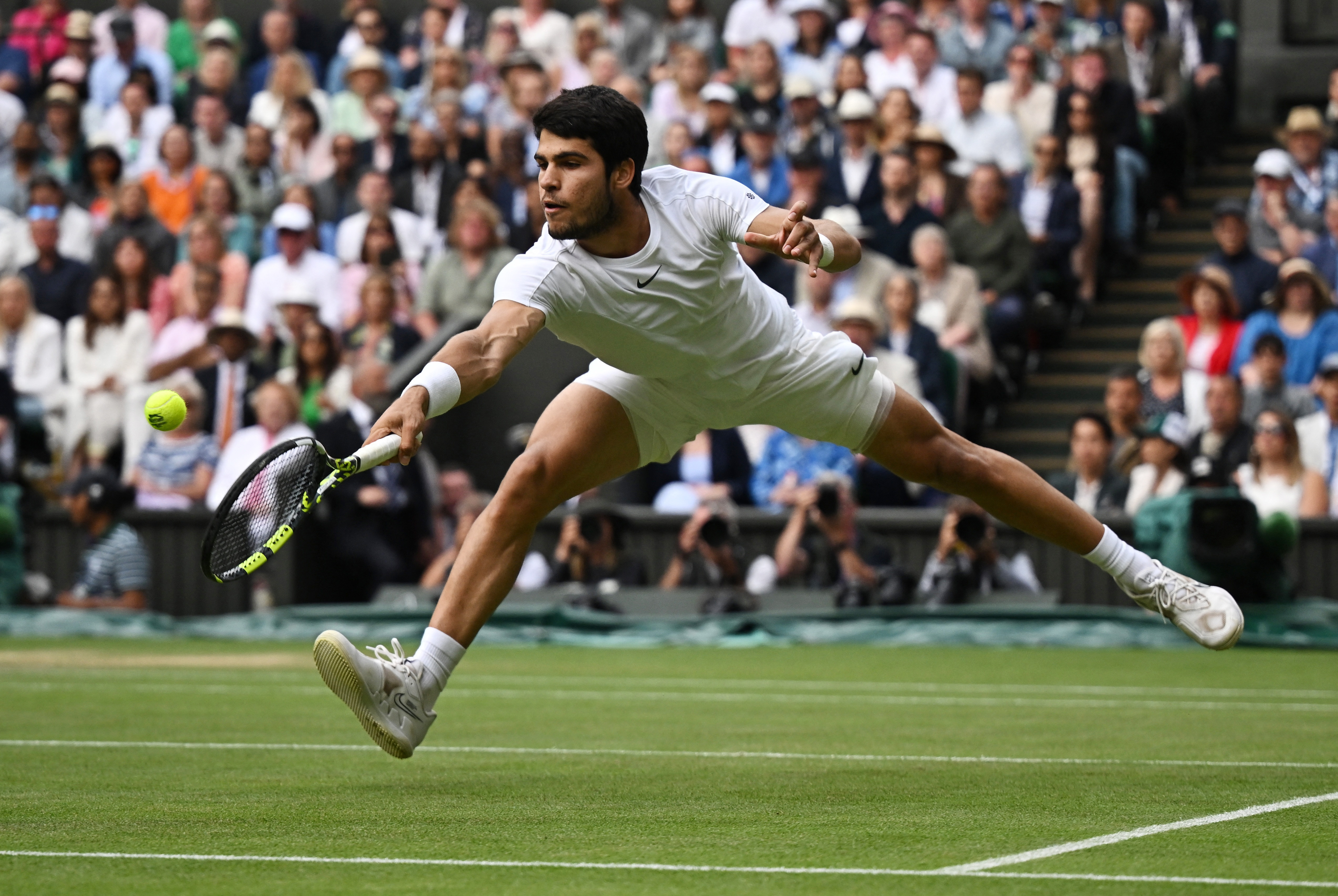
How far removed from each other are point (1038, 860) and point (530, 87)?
15.1 meters

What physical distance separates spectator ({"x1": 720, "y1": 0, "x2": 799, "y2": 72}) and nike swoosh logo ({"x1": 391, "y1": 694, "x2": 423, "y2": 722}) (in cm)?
1434

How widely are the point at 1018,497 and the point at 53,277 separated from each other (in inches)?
539

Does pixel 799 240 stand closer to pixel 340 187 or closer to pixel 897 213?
pixel 897 213

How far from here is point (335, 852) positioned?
16.1 feet

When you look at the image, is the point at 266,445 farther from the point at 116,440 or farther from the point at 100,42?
the point at 100,42

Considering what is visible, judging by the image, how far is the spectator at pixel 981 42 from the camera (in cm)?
1848

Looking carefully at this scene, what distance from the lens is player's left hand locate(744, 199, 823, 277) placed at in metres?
5.98

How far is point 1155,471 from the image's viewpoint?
13852mm

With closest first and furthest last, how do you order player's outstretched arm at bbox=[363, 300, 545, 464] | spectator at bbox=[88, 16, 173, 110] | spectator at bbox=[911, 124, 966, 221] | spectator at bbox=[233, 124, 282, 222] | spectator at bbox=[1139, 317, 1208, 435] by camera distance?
player's outstretched arm at bbox=[363, 300, 545, 464] → spectator at bbox=[1139, 317, 1208, 435] → spectator at bbox=[911, 124, 966, 221] → spectator at bbox=[233, 124, 282, 222] → spectator at bbox=[88, 16, 173, 110]

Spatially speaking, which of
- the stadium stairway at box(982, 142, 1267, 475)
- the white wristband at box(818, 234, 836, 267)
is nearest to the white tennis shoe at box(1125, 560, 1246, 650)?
the white wristband at box(818, 234, 836, 267)

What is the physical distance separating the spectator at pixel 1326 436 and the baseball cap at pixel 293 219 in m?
8.50

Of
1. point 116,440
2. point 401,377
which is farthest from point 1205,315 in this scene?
point 116,440

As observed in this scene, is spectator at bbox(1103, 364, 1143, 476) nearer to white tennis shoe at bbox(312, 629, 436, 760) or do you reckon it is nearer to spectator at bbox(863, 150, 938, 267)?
spectator at bbox(863, 150, 938, 267)

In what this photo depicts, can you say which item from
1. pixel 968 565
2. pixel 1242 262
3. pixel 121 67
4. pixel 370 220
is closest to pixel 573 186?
pixel 968 565
